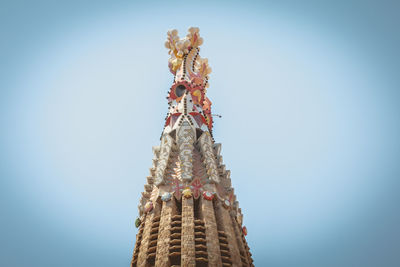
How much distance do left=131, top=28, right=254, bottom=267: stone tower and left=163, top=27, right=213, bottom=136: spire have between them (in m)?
0.07

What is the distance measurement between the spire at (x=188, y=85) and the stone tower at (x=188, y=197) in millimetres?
71

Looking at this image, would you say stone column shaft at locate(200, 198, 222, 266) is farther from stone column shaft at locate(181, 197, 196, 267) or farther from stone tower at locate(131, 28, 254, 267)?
stone column shaft at locate(181, 197, 196, 267)

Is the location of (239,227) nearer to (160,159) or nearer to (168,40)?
(160,159)

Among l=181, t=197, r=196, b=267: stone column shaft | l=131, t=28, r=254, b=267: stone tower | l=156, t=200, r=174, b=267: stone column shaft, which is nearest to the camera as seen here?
l=181, t=197, r=196, b=267: stone column shaft

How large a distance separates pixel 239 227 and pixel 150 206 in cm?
480

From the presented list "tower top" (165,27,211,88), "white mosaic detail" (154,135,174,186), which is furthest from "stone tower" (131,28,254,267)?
"tower top" (165,27,211,88)

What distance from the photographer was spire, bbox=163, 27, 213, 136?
1073 inches

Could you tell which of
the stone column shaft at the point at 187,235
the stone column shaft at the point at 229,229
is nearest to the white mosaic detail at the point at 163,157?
the stone column shaft at the point at 187,235

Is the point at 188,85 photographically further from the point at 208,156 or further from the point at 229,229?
the point at 229,229

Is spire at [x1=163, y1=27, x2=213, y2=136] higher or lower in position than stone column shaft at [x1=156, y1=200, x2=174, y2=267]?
higher

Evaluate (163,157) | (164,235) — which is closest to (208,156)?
(163,157)

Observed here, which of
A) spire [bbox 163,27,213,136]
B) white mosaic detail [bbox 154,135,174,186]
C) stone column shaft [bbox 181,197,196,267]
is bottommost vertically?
stone column shaft [bbox 181,197,196,267]

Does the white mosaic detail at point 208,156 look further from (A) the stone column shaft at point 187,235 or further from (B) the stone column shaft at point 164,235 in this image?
(B) the stone column shaft at point 164,235

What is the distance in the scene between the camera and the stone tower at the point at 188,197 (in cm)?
1797
